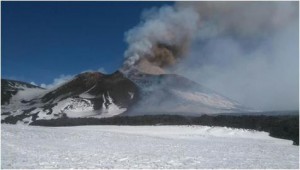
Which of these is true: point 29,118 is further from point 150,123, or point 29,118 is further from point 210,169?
point 210,169

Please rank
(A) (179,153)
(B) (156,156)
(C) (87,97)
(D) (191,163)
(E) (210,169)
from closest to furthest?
(E) (210,169) → (D) (191,163) → (B) (156,156) → (A) (179,153) → (C) (87,97)

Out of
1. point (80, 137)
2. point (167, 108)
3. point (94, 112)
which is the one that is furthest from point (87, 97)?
point (80, 137)

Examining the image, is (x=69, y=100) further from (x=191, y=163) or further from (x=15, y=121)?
(x=191, y=163)

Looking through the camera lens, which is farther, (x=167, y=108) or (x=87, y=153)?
(x=167, y=108)

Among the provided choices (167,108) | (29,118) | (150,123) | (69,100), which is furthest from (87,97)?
(150,123)

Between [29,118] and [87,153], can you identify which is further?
[29,118]

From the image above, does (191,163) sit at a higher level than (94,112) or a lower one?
lower

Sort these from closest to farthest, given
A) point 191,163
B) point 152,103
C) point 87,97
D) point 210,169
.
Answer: point 210,169, point 191,163, point 152,103, point 87,97

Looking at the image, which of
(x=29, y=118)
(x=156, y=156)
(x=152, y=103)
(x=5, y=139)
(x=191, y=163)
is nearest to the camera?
(x=191, y=163)

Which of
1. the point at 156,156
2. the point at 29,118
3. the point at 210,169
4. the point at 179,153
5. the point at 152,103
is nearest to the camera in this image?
the point at 210,169
